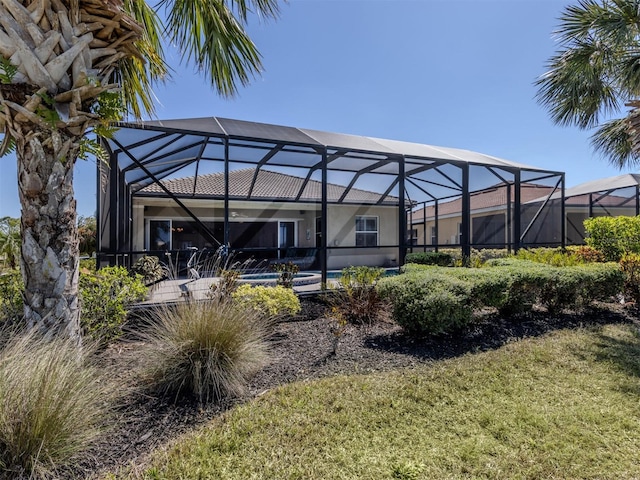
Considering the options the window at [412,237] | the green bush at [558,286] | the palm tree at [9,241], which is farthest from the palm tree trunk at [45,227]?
the window at [412,237]

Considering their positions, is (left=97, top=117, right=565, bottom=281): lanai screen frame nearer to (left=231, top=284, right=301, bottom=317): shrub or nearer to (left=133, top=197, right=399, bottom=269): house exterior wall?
(left=231, top=284, right=301, bottom=317): shrub

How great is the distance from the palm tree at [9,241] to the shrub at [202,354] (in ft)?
17.3

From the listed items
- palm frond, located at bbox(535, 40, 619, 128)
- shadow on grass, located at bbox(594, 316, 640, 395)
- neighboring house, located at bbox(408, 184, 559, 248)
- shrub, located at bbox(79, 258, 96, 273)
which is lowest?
shadow on grass, located at bbox(594, 316, 640, 395)

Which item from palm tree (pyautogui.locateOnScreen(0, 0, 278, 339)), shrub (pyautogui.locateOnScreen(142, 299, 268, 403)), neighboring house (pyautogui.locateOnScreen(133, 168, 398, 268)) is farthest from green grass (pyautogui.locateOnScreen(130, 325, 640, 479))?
neighboring house (pyautogui.locateOnScreen(133, 168, 398, 268))

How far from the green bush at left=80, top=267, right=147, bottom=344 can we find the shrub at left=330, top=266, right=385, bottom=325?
341 centimetres

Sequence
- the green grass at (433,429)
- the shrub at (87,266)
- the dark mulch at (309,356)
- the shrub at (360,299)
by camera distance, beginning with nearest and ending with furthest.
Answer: the green grass at (433,429)
the dark mulch at (309,356)
the shrub at (87,266)
the shrub at (360,299)

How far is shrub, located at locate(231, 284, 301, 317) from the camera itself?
5.27 meters

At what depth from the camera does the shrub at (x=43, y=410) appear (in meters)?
2.02

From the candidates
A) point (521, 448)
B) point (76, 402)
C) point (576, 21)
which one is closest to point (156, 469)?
point (76, 402)

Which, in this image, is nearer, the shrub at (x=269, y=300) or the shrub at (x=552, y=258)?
the shrub at (x=269, y=300)

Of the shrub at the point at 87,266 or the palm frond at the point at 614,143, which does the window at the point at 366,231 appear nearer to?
the palm frond at the point at 614,143

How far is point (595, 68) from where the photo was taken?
23.8ft

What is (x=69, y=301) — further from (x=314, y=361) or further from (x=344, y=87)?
(x=344, y=87)

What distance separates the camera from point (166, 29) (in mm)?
4730
